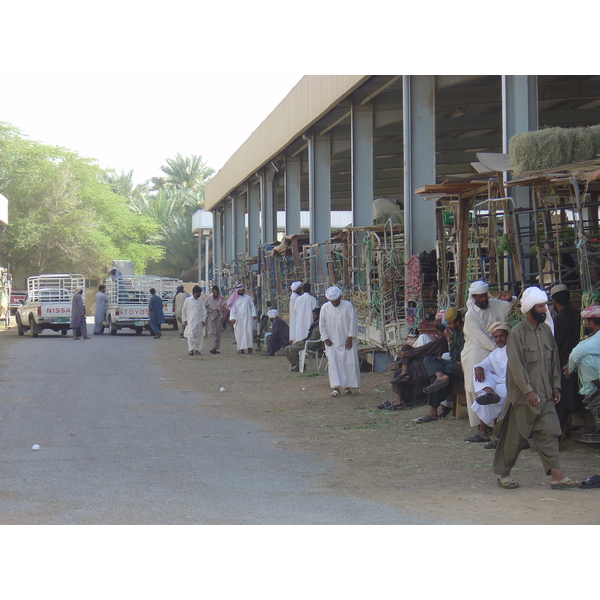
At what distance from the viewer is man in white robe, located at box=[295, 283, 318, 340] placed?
1759cm

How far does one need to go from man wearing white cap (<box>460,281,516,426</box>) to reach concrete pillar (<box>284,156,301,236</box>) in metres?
17.0

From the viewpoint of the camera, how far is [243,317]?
21266mm

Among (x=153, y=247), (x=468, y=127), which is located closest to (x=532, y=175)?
(x=468, y=127)

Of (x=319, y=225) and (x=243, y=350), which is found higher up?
(x=319, y=225)

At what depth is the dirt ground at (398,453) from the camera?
6.30 metres

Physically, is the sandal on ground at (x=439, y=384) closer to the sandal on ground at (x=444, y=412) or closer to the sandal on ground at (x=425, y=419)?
the sandal on ground at (x=425, y=419)

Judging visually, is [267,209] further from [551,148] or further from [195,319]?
[551,148]

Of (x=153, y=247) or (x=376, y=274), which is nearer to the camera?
(x=376, y=274)

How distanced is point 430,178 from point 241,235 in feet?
74.6

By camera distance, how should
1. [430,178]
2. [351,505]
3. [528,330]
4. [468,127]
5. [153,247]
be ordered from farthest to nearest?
[153,247] → [468,127] → [430,178] → [528,330] → [351,505]

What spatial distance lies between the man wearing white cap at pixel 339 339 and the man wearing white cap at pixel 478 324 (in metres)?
3.78

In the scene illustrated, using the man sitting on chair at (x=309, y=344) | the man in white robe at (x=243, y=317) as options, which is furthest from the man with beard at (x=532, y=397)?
the man in white robe at (x=243, y=317)

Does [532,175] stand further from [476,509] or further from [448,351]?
[476,509]

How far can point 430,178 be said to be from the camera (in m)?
15.1
